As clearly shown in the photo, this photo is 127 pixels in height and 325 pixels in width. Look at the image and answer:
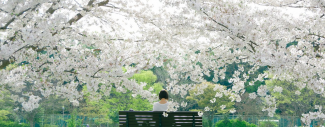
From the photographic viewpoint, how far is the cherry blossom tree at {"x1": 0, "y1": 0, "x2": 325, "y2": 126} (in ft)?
13.9

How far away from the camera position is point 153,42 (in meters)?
7.50

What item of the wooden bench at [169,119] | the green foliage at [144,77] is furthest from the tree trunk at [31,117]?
the wooden bench at [169,119]

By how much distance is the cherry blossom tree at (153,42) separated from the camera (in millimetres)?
4242

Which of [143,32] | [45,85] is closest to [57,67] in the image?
[45,85]

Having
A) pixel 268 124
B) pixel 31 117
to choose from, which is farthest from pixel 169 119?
pixel 31 117

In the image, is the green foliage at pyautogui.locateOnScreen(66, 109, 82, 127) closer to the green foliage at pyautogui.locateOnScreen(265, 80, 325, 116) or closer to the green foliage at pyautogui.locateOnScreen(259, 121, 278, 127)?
the green foliage at pyautogui.locateOnScreen(265, 80, 325, 116)

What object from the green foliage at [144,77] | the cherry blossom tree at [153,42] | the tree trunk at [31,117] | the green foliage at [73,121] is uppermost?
the cherry blossom tree at [153,42]

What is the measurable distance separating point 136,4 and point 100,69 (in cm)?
334

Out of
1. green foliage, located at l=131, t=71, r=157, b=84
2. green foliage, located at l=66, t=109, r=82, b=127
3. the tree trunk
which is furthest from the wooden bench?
the tree trunk

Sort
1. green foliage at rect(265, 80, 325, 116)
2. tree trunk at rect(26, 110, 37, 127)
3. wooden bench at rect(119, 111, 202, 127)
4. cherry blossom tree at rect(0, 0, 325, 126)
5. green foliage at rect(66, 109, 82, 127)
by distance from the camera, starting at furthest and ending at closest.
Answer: tree trunk at rect(26, 110, 37, 127)
green foliage at rect(265, 80, 325, 116)
green foliage at rect(66, 109, 82, 127)
wooden bench at rect(119, 111, 202, 127)
cherry blossom tree at rect(0, 0, 325, 126)

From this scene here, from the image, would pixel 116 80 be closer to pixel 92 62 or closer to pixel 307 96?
pixel 92 62

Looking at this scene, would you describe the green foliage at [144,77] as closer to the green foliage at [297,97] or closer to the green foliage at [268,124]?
the green foliage at [297,97]

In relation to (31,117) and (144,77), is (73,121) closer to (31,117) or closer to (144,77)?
(144,77)

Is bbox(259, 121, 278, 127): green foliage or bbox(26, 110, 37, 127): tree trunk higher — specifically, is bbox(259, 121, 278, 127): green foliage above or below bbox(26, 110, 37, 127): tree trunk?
below
